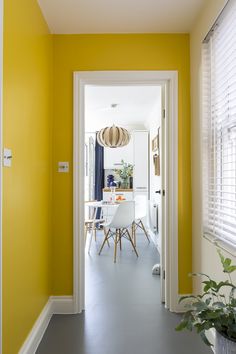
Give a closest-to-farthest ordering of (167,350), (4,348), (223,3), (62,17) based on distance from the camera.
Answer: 1. (4,348)
2. (223,3)
3. (167,350)
4. (62,17)

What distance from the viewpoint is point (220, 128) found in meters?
1.97

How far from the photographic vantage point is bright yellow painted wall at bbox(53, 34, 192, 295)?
2.55m

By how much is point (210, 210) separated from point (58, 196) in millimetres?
1277

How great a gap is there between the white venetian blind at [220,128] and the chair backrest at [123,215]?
2.14 metres

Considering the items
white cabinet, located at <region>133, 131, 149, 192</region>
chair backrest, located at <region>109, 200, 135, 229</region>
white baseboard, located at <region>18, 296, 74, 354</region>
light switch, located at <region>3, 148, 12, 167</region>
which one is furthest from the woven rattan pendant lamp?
light switch, located at <region>3, 148, 12, 167</region>

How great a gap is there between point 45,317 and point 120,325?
0.59 m

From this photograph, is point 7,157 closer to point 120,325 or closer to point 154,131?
point 120,325

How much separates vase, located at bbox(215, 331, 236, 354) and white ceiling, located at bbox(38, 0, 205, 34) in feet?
7.02

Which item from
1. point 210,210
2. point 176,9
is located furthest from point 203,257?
point 176,9

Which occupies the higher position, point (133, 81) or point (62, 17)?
point (62, 17)

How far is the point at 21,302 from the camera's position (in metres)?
1.72

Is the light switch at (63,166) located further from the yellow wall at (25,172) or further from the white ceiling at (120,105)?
the white ceiling at (120,105)

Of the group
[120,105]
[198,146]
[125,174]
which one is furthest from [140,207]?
[198,146]

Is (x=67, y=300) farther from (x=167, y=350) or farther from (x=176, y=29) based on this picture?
(x=176, y=29)
